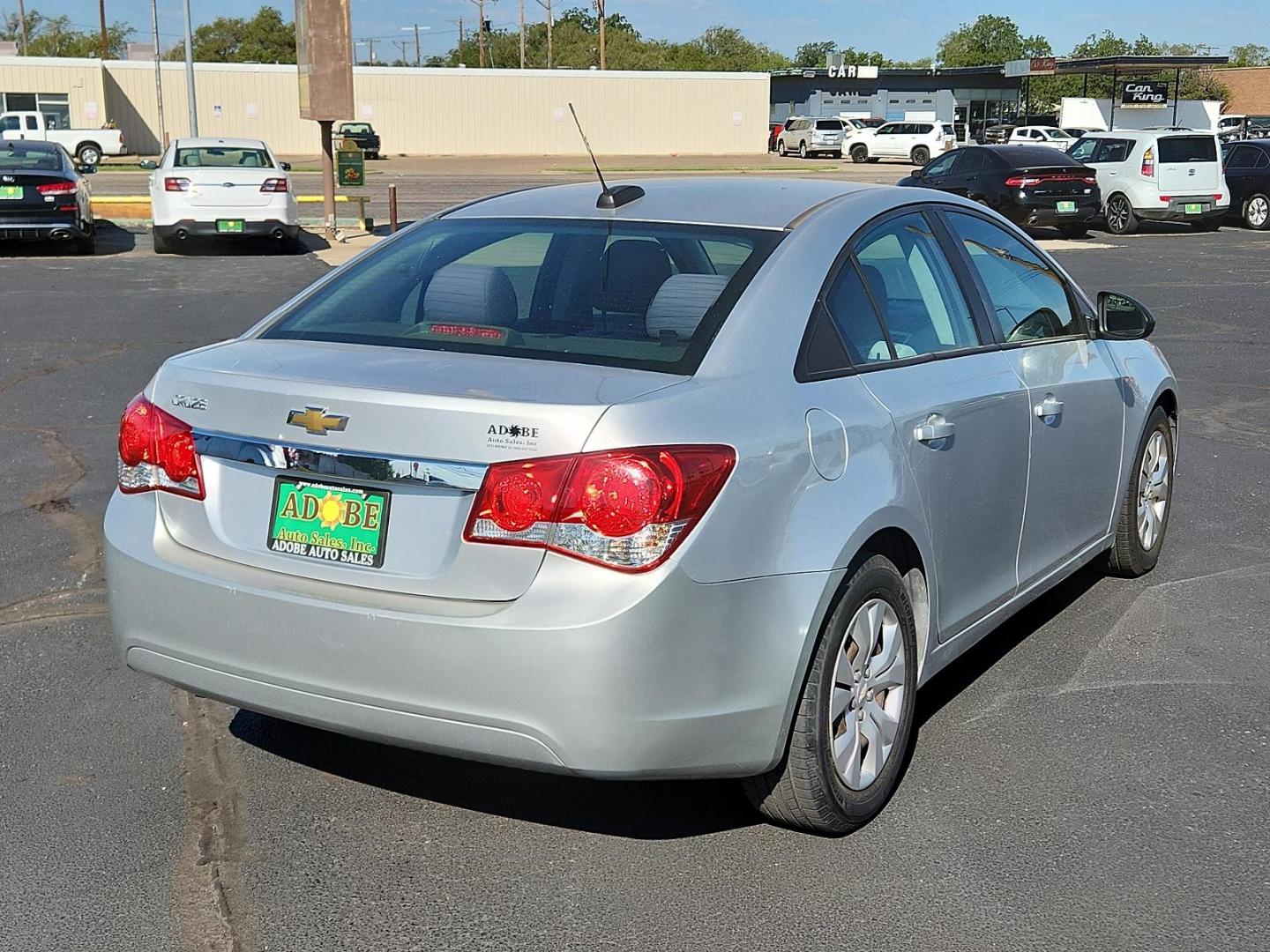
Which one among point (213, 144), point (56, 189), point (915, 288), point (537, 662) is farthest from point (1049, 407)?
point (213, 144)

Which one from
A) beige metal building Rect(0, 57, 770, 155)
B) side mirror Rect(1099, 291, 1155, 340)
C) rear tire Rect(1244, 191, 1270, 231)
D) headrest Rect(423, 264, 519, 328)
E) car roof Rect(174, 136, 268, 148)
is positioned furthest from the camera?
beige metal building Rect(0, 57, 770, 155)

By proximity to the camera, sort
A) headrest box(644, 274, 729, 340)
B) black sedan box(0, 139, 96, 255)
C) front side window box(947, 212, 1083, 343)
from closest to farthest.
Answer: headrest box(644, 274, 729, 340), front side window box(947, 212, 1083, 343), black sedan box(0, 139, 96, 255)

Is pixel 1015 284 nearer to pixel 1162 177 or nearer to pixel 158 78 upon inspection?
pixel 1162 177

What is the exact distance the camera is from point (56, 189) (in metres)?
19.2

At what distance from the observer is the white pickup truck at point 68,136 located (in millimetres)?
46344

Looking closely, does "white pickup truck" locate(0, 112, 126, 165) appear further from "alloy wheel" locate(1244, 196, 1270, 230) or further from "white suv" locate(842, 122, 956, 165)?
"alloy wheel" locate(1244, 196, 1270, 230)

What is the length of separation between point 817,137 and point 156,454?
5834cm

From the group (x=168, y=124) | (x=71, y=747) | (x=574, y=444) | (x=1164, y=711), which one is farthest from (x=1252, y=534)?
(x=168, y=124)

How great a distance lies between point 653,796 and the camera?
12.9ft

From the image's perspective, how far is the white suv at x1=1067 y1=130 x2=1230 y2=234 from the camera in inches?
985

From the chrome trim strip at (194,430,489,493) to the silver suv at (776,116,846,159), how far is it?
189ft

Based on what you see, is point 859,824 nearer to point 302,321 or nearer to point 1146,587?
point 302,321

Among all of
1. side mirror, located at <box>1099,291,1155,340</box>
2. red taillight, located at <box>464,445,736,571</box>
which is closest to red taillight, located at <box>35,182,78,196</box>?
side mirror, located at <box>1099,291,1155,340</box>

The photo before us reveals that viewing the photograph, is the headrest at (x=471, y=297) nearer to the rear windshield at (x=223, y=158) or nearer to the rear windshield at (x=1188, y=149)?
the rear windshield at (x=223, y=158)
